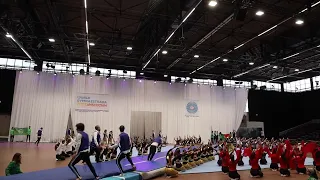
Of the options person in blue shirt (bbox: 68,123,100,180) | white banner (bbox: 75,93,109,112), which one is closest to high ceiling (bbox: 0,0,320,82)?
white banner (bbox: 75,93,109,112)

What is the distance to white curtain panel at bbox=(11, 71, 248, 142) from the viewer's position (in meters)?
20.3

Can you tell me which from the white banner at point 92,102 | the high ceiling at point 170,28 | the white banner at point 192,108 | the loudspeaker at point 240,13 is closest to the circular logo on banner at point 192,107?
the white banner at point 192,108

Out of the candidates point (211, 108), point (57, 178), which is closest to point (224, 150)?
point (57, 178)

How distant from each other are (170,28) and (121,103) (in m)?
10.4

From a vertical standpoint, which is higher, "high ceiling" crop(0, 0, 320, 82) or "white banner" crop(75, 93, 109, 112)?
"high ceiling" crop(0, 0, 320, 82)

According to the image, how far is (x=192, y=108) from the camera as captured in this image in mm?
24625

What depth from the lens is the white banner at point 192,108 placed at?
24406 millimetres

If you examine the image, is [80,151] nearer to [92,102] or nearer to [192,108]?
[92,102]

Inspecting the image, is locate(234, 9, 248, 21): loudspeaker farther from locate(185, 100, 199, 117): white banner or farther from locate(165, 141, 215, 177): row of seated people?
locate(185, 100, 199, 117): white banner

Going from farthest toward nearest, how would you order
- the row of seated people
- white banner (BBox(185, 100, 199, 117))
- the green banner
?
1. white banner (BBox(185, 100, 199, 117))
2. the green banner
3. the row of seated people

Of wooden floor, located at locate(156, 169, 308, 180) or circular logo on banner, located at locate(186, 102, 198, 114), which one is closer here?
wooden floor, located at locate(156, 169, 308, 180)

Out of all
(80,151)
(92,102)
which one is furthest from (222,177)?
(92,102)

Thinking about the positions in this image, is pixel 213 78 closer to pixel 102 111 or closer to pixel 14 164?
pixel 102 111

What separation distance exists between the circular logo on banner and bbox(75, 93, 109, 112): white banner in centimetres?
795
